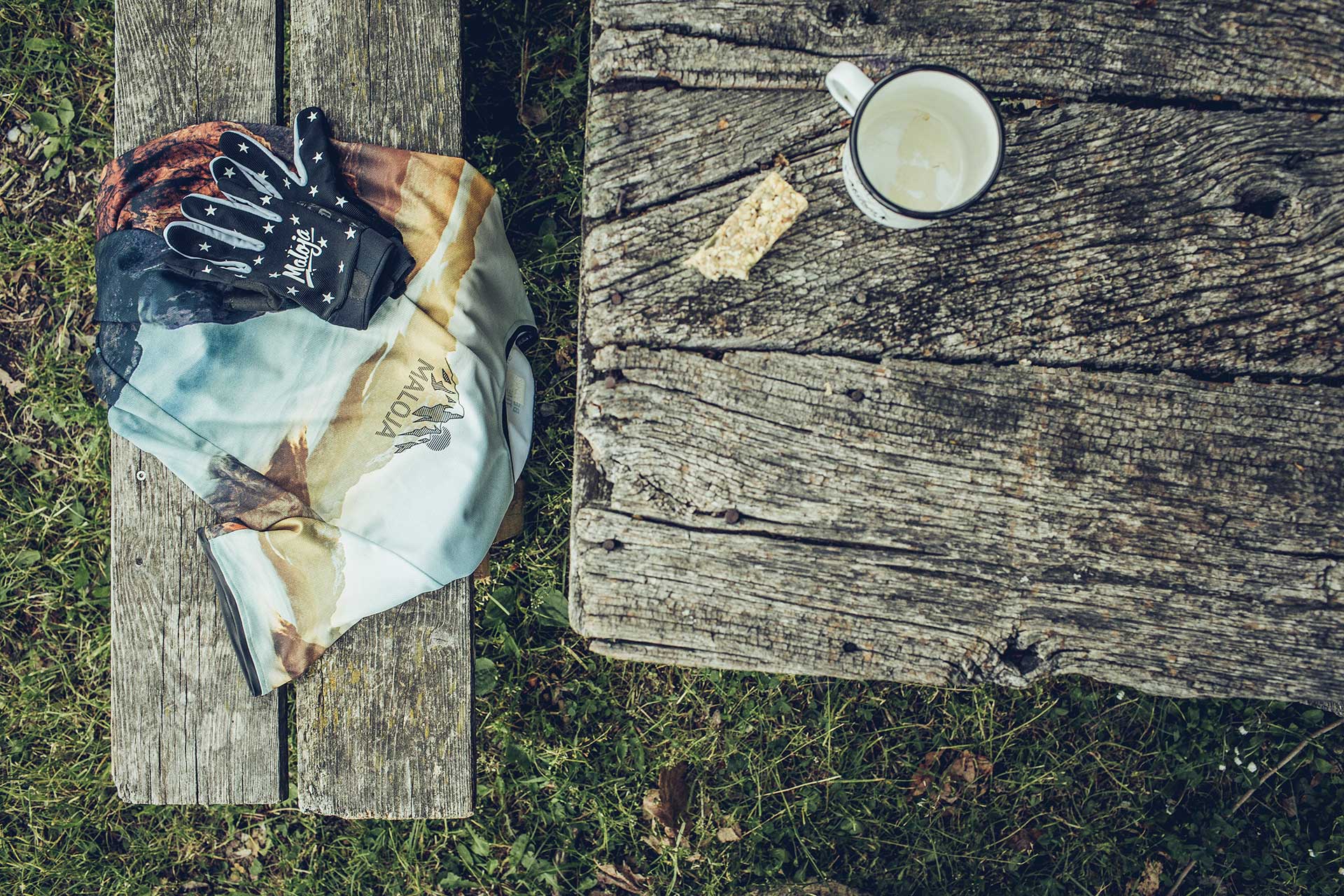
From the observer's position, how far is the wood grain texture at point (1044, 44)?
1.31m

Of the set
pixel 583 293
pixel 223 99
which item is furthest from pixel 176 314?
pixel 583 293

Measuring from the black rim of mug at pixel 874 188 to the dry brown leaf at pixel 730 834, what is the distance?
198 cm

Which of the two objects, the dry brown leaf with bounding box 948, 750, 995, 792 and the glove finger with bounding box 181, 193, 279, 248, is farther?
the dry brown leaf with bounding box 948, 750, 995, 792

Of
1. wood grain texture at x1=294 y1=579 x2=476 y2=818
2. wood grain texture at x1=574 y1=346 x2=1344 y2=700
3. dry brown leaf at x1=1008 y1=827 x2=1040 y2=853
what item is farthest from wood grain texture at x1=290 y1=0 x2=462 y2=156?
dry brown leaf at x1=1008 y1=827 x2=1040 y2=853

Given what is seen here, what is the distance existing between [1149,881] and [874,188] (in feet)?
7.73

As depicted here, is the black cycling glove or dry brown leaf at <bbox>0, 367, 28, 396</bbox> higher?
the black cycling glove

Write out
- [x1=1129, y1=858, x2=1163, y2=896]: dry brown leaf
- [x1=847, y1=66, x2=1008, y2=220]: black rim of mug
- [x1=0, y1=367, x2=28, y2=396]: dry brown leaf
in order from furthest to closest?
[x1=0, y1=367, x2=28, y2=396]: dry brown leaf < [x1=1129, y1=858, x2=1163, y2=896]: dry brown leaf < [x1=847, y1=66, x2=1008, y2=220]: black rim of mug

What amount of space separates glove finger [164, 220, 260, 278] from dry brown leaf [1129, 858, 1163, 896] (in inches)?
119

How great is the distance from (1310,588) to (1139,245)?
27.0 inches

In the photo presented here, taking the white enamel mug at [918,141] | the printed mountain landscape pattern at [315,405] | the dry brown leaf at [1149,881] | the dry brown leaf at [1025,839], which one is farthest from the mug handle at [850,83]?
the dry brown leaf at [1149,881]

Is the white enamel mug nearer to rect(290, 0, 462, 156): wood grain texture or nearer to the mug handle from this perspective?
the mug handle

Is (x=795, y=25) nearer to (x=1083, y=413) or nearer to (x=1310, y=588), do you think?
(x=1083, y=413)

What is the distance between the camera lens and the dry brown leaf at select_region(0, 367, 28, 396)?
2.52 meters

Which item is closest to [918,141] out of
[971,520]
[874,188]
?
[874,188]
